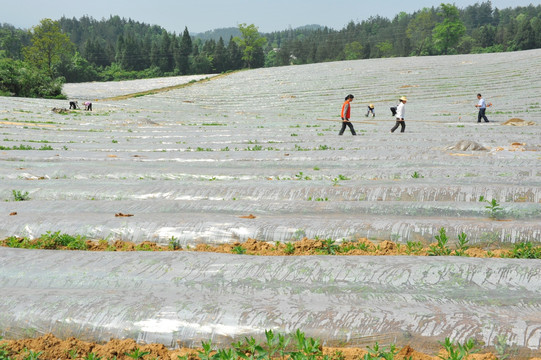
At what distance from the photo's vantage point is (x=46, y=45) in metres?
68.9

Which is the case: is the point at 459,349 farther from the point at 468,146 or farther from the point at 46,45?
the point at 46,45

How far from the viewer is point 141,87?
62.0 meters

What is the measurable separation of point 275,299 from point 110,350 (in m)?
1.48

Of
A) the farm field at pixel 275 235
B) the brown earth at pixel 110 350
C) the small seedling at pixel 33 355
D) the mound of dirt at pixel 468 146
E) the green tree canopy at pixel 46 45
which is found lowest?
the brown earth at pixel 110 350

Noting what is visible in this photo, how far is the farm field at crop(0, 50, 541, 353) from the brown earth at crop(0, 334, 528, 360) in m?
0.09

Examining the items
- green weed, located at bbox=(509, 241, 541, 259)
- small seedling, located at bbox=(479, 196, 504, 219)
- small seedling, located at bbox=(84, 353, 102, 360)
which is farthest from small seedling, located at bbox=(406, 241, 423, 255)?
small seedling, located at bbox=(84, 353, 102, 360)

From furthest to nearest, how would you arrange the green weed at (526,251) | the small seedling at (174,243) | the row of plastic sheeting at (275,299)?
the small seedling at (174,243) → the green weed at (526,251) → the row of plastic sheeting at (275,299)

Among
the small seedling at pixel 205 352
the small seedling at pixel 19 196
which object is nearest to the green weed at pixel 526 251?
the small seedling at pixel 205 352

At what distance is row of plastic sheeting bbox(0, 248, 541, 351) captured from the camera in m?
3.64

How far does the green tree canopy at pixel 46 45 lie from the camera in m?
68.0

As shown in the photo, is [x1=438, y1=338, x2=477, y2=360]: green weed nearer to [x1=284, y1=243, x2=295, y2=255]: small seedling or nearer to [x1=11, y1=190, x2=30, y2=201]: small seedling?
[x1=284, y1=243, x2=295, y2=255]: small seedling

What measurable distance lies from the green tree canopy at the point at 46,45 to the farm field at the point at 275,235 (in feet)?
208

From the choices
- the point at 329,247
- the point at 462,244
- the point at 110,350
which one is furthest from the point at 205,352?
the point at 462,244

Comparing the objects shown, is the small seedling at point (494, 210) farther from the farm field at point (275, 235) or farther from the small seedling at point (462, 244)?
the small seedling at point (462, 244)
